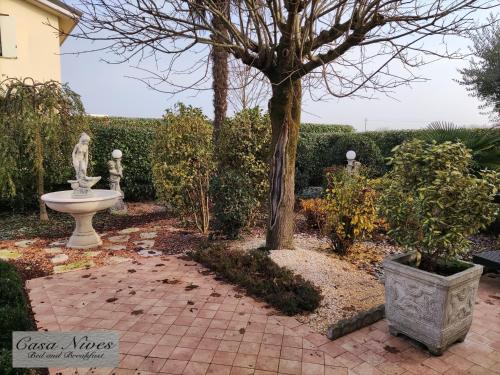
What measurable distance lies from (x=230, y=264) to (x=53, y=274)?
2324 mm

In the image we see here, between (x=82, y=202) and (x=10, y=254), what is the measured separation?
144 centimetres

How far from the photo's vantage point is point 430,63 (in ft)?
14.2

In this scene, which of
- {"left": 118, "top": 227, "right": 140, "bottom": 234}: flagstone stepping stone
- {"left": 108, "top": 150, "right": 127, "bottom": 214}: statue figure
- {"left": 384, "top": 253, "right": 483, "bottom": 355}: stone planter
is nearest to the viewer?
{"left": 384, "top": 253, "right": 483, "bottom": 355}: stone planter

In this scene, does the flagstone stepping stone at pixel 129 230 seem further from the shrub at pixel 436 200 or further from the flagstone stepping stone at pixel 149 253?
the shrub at pixel 436 200

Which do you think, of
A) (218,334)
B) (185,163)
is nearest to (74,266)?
(185,163)

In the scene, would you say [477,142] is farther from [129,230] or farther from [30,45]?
[30,45]

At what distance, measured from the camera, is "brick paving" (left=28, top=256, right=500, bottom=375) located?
2727 mm

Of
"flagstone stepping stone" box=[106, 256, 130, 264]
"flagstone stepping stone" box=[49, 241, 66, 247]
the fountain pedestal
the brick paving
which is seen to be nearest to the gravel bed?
the brick paving

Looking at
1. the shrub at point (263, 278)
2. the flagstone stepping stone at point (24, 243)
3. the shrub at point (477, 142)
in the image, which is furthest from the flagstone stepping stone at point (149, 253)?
the shrub at point (477, 142)

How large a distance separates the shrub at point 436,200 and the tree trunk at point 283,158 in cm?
195

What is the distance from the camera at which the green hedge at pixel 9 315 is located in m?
2.50

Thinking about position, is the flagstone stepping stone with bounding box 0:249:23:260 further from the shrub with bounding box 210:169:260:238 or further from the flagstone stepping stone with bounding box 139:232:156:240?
the shrub with bounding box 210:169:260:238

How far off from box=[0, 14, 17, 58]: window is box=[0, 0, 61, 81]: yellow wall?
269mm

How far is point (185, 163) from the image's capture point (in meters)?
6.37
